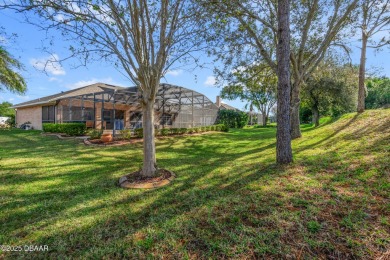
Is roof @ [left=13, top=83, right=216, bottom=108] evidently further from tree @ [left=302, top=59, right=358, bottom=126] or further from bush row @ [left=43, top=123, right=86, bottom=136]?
tree @ [left=302, top=59, right=358, bottom=126]

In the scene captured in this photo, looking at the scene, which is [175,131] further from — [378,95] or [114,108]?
[378,95]

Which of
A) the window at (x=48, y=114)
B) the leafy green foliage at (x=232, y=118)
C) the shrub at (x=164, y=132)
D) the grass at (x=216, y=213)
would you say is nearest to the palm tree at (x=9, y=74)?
the window at (x=48, y=114)

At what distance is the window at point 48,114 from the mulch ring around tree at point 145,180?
1580cm

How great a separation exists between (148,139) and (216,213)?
268 cm

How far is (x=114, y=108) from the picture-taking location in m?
14.9

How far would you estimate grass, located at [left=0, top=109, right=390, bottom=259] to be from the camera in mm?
2084

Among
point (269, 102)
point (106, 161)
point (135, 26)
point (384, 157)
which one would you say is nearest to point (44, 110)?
point (106, 161)

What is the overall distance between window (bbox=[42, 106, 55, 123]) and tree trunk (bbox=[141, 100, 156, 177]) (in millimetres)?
15756

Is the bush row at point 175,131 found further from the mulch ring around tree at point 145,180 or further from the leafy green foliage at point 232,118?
the leafy green foliage at point 232,118

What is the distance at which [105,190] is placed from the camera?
397cm

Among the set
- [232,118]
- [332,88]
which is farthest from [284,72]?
[232,118]

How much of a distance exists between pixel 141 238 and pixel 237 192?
1.94 metres

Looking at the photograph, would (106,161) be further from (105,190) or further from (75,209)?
(75,209)

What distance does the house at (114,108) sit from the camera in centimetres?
1528
